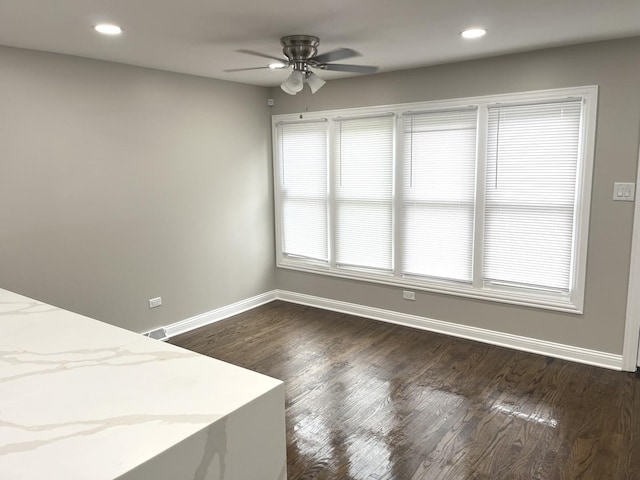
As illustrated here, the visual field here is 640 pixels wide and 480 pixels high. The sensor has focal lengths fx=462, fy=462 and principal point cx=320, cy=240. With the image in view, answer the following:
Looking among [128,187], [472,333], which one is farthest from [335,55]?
[472,333]

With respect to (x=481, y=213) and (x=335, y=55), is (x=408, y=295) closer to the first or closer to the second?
(x=481, y=213)

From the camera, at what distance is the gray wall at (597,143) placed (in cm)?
329

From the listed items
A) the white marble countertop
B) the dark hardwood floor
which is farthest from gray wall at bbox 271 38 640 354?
the white marble countertop

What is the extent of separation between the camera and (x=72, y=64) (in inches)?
138

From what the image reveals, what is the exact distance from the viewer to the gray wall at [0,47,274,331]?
3.33 meters

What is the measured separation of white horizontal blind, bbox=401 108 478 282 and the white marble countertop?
3.11 m

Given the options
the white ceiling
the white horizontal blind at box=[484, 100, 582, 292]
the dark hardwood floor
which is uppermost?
the white ceiling

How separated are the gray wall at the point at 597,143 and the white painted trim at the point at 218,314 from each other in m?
1.92

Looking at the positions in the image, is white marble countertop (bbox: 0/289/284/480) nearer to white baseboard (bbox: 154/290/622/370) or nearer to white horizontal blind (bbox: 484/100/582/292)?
white baseboard (bbox: 154/290/622/370)

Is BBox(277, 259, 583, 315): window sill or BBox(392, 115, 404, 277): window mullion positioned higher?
BBox(392, 115, 404, 277): window mullion

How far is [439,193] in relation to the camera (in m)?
4.23

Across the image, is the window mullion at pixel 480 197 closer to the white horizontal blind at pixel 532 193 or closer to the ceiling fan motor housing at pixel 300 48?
the white horizontal blind at pixel 532 193

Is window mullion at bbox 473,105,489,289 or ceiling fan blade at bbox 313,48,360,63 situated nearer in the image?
ceiling fan blade at bbox 313,48,360,63

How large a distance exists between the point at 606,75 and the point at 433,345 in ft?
8.13
